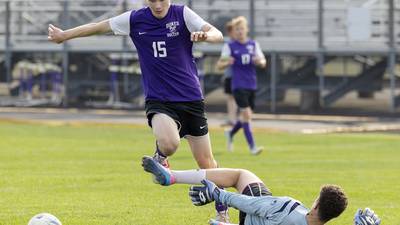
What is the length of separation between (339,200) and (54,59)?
29612 millimetres

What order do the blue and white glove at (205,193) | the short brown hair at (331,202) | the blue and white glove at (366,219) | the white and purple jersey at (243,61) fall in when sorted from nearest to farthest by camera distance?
the short brown hair at (331,202)
the blue and white glove at (366,219)
the blue and white glove at (205,193)
the white and purple jersey at (243,61)

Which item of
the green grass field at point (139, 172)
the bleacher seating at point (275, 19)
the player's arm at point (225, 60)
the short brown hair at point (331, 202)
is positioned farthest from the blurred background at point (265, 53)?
the short brown hair at point (331, 202)

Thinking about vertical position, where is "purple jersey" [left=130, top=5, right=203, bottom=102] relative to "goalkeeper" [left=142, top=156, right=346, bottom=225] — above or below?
above

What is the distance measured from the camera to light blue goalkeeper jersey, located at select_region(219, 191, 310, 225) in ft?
29.8

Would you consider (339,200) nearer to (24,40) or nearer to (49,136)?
(49,136)

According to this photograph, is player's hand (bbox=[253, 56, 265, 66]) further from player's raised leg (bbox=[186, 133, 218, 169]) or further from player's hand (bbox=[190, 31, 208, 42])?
player's hand (bbox=[190, 31, 208, 42])

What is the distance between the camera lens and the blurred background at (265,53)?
104 feet

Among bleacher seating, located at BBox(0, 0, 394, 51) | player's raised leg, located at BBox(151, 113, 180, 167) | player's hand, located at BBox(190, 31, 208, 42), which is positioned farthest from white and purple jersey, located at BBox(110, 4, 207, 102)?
bleacher seating, located at BBox(0, 0, 394, 51)

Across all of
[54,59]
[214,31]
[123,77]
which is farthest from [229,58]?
[54,59]

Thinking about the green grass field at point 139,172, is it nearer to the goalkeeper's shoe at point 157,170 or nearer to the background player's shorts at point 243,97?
the background player's shorts at point 243,97

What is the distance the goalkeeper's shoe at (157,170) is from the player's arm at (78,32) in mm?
1919

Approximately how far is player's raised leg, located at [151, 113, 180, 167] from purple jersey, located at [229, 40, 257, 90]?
968 cm

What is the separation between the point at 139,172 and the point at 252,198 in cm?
728

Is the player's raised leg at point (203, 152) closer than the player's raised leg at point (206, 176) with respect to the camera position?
No
